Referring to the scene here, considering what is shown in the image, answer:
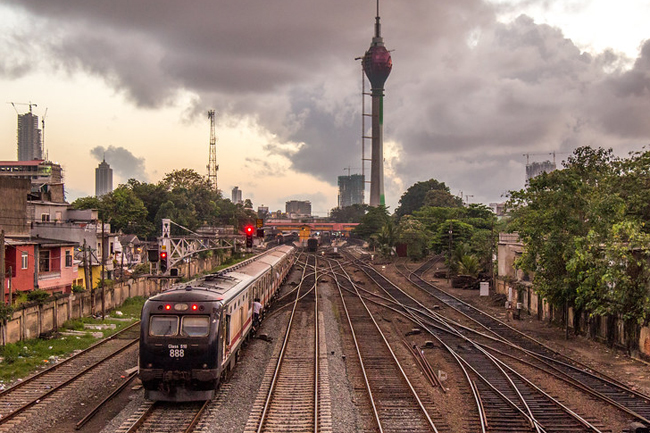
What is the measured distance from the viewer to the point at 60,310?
26094 millimetres

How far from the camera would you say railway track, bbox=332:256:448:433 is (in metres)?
13.5

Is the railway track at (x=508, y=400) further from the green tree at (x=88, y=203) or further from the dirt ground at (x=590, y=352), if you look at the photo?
the green tree at (x=88, y=203)

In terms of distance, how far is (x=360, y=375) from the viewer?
18.2 m

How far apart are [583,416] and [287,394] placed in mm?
8162

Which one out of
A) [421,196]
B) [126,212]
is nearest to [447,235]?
[126,212]

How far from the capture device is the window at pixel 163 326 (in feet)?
47.3

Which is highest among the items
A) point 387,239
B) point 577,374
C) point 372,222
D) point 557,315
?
point 372,222

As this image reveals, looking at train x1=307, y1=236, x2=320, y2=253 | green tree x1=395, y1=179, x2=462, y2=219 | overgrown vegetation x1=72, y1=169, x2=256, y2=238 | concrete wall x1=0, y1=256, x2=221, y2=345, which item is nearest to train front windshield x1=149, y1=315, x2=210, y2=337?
concrete wall x1=0, y1=256, x2=221, y2=345

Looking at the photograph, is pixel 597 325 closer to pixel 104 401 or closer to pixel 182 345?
pixel 182 345

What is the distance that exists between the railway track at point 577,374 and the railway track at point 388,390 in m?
5.35

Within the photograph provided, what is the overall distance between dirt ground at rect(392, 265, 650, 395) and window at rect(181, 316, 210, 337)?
44.3 feet

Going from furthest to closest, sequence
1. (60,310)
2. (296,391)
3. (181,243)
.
Answer: (181,243) < (60,310) < (296,391)

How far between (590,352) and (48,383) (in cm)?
2051

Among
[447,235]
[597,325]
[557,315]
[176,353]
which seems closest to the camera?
[176,353]
